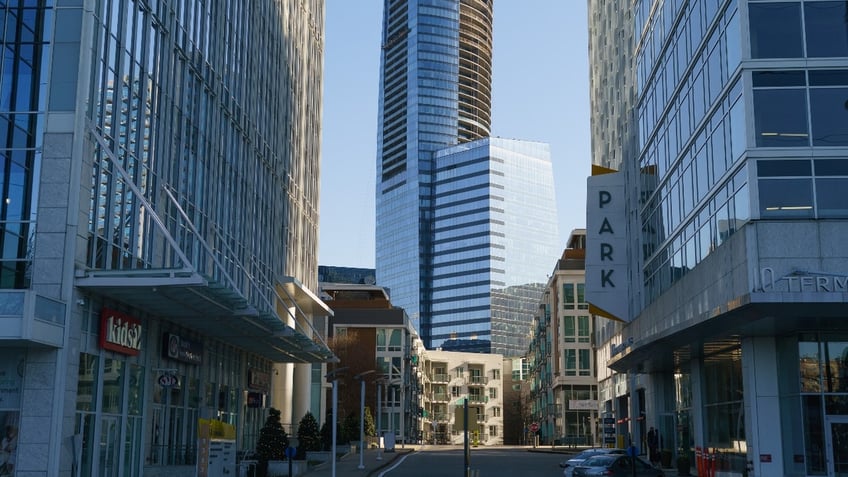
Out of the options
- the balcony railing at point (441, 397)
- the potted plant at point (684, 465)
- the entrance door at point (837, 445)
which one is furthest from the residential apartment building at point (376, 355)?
the entrance door at point (837, 445)

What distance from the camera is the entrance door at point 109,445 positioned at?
3111 centimetres

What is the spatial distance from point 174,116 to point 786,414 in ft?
83.5

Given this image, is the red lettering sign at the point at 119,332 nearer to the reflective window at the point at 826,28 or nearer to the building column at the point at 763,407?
the building column at the point at 763,407

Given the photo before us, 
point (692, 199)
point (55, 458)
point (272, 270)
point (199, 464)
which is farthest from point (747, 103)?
point (272, 270)

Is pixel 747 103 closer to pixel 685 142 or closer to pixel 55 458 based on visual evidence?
pixel 685 142

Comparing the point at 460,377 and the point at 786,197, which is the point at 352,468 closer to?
the point at 786,197

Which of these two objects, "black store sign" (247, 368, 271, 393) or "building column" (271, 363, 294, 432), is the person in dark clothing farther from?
"building column" (271, 363, 294, 432)

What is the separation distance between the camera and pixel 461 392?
16775cm

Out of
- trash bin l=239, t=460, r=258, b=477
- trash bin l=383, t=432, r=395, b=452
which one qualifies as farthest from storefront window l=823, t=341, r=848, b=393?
trash bin l=383, t=432, r=395, b=452

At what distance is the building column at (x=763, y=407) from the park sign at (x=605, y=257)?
19.5m

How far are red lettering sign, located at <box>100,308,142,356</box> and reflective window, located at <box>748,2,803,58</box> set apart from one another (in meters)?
21.7

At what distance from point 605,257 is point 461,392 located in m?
119

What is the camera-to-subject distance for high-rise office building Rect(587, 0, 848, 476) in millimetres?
28109

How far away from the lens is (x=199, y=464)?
30.0 metres
